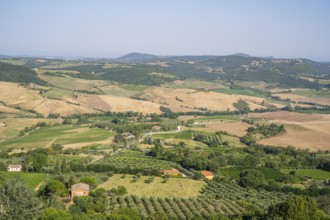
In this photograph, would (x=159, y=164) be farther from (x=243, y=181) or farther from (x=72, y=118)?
(x=72, y=118)

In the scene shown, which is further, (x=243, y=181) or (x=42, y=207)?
(x=243, y=181)

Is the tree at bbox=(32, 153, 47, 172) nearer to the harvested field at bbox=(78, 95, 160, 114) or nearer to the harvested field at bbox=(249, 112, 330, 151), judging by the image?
the harvested field at bbox=(249, 112, 330, 151)

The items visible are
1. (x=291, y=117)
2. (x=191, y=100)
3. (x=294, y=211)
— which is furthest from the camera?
(x=191, y=100)

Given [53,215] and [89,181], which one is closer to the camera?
[53,215]

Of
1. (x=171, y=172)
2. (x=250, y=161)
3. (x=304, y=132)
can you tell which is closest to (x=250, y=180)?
(x=171, y=172)

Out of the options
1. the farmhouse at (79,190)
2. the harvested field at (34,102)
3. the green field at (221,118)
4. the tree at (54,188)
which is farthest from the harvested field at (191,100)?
the tree at (54,188)

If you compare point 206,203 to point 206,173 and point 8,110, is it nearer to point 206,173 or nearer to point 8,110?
point 206,173

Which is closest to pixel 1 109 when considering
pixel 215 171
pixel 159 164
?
pixel 159 164
